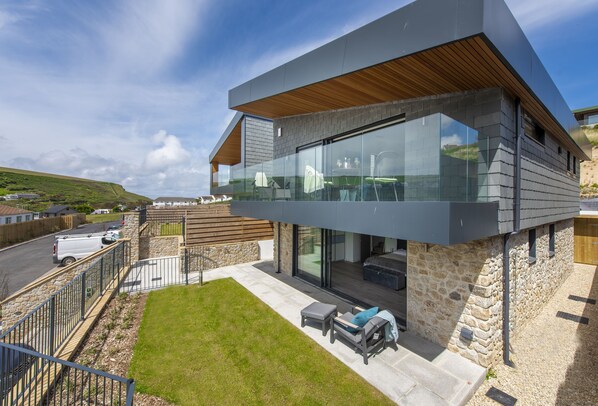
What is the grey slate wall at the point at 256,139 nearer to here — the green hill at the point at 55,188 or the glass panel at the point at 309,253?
the glass panel at the point at 309,253

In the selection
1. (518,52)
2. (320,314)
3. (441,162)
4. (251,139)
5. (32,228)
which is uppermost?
(251,139)

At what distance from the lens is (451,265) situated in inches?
200

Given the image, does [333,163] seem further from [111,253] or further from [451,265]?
[111,253]

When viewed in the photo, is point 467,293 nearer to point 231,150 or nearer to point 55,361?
point 55,361

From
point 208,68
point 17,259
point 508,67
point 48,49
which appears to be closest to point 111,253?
point 48,49

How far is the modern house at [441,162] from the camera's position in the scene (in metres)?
3.79

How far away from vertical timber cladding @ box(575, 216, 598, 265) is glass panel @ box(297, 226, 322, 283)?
A: 13.8m

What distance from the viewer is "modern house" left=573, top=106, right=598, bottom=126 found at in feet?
92.2

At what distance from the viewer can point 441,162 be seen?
3715mm

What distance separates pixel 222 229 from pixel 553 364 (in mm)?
11531

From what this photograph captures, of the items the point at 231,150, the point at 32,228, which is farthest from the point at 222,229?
the point at 32,228

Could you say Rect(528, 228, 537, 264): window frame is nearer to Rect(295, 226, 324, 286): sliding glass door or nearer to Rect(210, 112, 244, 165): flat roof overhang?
Rect(295, 226, 324, 286): sliding glass door

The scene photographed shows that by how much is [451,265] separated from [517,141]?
9.20 ft

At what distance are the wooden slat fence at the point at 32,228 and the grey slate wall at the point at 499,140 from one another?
93.2 feet
